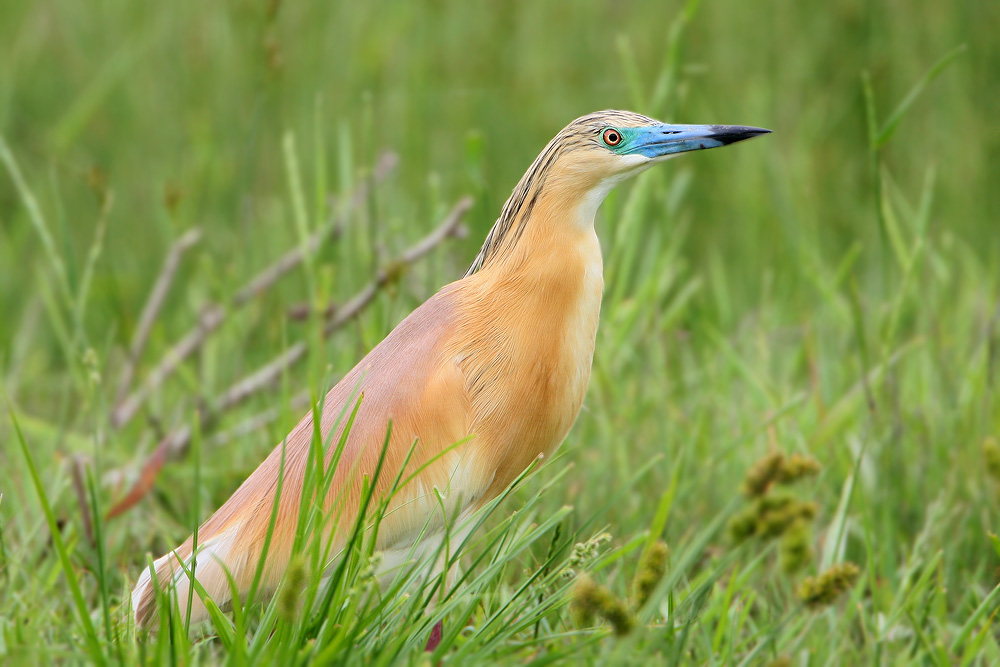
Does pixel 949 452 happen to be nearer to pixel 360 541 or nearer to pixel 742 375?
pixel 742 375

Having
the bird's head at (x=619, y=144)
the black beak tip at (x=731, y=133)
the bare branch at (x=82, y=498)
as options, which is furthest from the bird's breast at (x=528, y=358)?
the bare branch at (x=82, y=498)

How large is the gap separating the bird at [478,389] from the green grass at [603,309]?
5.3 inches

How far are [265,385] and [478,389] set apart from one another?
4.49ft

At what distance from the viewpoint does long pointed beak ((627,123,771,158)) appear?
2.06 m

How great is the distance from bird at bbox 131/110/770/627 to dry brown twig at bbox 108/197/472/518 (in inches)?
25.7

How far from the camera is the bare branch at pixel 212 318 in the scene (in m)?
3.45

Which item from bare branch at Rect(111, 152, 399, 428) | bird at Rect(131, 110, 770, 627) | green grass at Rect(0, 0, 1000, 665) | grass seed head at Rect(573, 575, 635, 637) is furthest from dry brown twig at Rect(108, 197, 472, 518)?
grass seed head at Rect(573, 575, 635, 637)

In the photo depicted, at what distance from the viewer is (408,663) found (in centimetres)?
165

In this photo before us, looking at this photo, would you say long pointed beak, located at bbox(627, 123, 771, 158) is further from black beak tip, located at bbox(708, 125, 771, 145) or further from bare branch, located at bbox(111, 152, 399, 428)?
bare branch, located at bbox(111, 152, 399, 428)

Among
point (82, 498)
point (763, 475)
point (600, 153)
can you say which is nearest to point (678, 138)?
point (600, 153)

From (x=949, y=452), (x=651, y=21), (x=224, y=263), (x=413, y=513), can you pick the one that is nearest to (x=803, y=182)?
(x=651, y=21)

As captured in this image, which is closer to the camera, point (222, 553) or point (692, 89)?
point (222, 553)

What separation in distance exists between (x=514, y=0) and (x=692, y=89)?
863 millimetres

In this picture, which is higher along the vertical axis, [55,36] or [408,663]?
[55,36]
